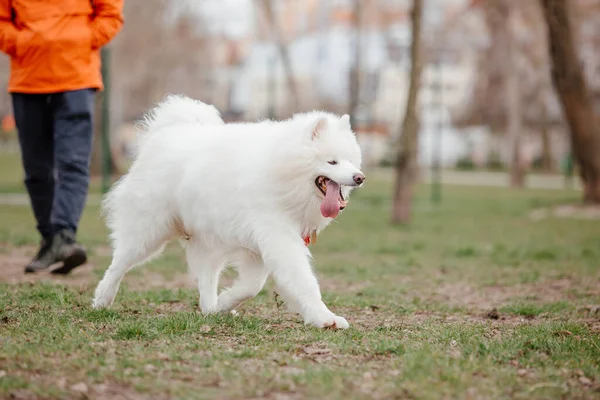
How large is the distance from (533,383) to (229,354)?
56.9 inches

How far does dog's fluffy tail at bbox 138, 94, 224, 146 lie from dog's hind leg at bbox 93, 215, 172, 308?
2.15ft

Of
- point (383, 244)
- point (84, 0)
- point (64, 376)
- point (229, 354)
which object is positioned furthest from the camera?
point (383, 244)

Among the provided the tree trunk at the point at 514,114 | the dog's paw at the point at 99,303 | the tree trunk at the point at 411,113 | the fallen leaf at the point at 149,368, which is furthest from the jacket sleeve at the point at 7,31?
the tree trunk at the point at 514,114

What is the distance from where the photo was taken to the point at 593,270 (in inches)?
366

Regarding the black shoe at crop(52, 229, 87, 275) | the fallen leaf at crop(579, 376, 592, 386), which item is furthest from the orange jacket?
the fallen leaf at crop(579, 376, 592, 386)

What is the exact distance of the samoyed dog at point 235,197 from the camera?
205 inches

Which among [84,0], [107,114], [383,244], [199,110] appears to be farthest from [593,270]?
[107,114]

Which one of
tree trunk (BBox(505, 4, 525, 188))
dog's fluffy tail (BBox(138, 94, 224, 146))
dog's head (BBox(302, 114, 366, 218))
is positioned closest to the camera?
dog's head (BBox(302, 114, 366, 218))

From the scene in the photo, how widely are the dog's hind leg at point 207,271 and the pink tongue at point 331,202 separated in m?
0.91

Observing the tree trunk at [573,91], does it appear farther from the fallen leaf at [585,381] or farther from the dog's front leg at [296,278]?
the fallen leaf at [585,381]

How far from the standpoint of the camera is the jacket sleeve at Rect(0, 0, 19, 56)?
7.02 m

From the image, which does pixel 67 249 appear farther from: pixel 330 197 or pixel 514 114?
pixel 514 114

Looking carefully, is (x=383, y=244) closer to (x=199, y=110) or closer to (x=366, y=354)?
(x=199, y=110)

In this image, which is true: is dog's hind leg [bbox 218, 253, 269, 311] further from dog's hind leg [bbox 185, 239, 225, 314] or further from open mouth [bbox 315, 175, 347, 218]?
open mouth [bbox 315, 175, 347, 218]
